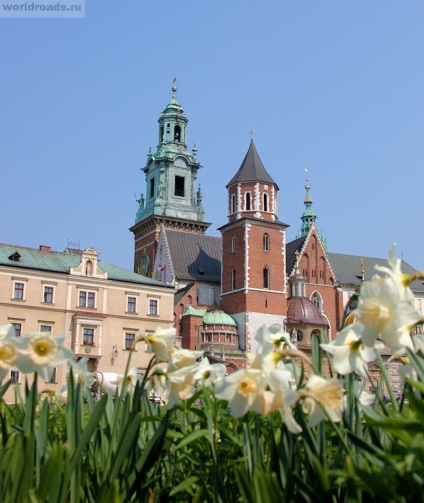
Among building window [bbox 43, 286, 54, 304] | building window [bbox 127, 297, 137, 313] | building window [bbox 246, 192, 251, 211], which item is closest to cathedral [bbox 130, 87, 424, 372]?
building window [bbox 246, 192, 251, 211]

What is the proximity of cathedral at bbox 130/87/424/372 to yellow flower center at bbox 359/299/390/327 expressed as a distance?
121ft

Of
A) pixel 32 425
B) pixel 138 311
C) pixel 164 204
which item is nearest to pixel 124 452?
pixel 32 425

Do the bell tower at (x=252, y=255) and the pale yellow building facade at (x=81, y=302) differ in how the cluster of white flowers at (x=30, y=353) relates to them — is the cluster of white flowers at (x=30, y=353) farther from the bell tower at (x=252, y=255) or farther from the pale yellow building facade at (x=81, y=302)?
the bell tower at (x=252, y=255)

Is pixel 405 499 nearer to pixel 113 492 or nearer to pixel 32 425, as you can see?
pixel 113 492

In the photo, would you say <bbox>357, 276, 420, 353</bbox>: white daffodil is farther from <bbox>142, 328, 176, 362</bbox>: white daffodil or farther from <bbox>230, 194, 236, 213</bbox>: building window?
<bbox>230, 194, 236, 213</bbox>: building window

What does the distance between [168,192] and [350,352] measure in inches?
2181

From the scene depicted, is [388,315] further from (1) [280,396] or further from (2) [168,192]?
(2) [168,192]

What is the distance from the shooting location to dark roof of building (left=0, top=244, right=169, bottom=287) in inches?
1268

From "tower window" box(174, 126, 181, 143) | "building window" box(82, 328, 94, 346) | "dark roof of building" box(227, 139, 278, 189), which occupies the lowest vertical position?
"building window" box(82, 328, 94, 346)

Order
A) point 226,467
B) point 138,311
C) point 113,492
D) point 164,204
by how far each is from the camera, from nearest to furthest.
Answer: point 113,492
point 226,467
point 138,311
point 164,204

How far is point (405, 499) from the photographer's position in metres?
1.58

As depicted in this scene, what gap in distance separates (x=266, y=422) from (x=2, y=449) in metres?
1.26

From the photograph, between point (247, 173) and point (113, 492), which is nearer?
point (113, 492)

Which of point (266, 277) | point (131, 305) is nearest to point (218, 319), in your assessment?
point (266, 277)
